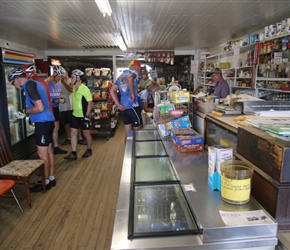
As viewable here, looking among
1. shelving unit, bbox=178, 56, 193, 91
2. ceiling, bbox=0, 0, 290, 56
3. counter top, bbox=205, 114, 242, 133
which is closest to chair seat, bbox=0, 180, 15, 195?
counter top, bbox=205, 114, 242, 133

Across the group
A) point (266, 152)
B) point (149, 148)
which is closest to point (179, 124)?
point (149, 148)

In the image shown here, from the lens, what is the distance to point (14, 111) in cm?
490

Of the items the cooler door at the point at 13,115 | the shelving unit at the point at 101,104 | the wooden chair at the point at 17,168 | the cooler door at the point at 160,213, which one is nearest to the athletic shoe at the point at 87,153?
the cooler door at the point at 13,115

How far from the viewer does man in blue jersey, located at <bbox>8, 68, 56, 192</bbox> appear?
3.29m

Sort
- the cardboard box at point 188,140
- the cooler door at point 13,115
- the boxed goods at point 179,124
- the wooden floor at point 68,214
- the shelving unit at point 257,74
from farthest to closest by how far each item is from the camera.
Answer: the cooler door at point 13,115 < the shelving unit at point 257,74 < the wooden floor at point 68,214 < the boxed goods at point 179,124 < the cardboard box at point 188,140

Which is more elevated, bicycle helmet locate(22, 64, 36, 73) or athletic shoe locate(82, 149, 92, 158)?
bicycle helmet locate(22, 64, 36, 73)

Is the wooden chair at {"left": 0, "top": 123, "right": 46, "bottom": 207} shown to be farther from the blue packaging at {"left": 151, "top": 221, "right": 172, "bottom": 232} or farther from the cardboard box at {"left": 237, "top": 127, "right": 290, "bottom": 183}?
the cardboard box at {"left": 237, "top": 127, "right": 290, "bottom": 183}

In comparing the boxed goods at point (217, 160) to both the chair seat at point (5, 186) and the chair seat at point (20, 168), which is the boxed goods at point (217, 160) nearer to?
→ the chair seat at point (5, 186)

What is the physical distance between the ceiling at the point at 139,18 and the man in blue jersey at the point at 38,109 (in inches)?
46.6

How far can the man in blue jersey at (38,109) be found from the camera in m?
3.29

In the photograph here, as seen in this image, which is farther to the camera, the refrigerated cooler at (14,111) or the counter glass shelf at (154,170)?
the refrigerated cooler at (14,111)

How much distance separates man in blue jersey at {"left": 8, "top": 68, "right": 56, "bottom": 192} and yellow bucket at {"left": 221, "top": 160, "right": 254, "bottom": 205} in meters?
2.84

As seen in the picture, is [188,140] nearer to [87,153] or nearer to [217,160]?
[217,160]

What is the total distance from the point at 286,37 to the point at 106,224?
4.36 meters
